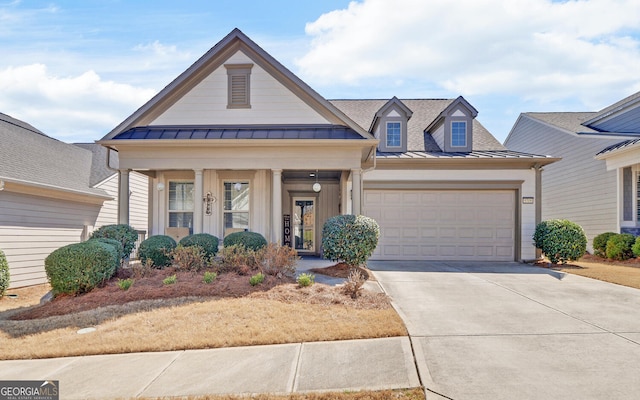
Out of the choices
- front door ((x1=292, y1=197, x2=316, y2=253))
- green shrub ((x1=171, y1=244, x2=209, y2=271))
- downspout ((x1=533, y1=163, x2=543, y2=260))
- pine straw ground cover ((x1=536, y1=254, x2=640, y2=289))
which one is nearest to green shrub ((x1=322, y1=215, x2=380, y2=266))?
green shrub ((x1=171, y1=244, x2=209, y2=271))

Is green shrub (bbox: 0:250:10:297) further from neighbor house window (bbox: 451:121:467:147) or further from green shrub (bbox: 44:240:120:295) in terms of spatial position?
neighbor house window (bbox: 451:121:467:147)

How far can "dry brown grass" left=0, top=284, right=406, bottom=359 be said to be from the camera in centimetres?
541

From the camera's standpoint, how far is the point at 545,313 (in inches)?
261

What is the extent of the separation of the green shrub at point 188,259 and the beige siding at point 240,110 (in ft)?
13.5

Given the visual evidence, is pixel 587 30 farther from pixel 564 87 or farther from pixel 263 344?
pixel 263 344

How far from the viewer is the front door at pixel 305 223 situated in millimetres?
15508

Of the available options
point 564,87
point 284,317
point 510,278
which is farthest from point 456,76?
point 284,317

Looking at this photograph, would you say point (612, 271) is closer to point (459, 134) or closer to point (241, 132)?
point (459, 134)

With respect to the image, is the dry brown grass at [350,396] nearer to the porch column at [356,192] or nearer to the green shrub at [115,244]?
the green shrub at [115,244]

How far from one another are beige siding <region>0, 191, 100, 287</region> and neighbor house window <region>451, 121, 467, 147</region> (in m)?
12.7

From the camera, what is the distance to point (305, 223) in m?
15.6

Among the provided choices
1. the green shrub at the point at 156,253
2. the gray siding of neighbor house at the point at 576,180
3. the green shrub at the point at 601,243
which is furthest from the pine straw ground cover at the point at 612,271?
the green shrub at the point at 156,253

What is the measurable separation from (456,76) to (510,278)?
825 centimetres

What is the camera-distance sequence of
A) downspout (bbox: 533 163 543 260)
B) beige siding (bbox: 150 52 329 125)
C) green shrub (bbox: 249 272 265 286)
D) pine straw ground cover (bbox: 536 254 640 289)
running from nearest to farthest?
1. green shrub (bbox: 249 272 265 286)
2. pine straw ground cover (bbox: 536 254 640 289)
3. beige siding (bbox: 150 52 329 125)
4. downspout (bbox: 533 163 543 260)
